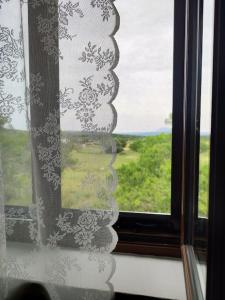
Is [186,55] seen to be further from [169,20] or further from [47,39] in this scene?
[47,39]

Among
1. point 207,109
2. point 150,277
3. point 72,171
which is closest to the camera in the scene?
point 207,109

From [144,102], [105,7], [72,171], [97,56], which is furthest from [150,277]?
[105,7]

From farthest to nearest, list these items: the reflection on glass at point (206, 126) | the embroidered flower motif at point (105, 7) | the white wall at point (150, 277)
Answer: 1. the white wall at point (150, 277)
2. the embroidered flower motif at point (105, 7)
3. the reflection on glass at point (206, 126)

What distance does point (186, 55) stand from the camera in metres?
0.88

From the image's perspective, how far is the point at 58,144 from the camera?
696mm

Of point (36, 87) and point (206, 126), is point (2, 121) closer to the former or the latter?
point (36, 87)

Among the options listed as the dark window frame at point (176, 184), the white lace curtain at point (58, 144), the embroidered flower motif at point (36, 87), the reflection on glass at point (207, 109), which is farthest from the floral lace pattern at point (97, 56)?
the dark window frame at point (176, 184)

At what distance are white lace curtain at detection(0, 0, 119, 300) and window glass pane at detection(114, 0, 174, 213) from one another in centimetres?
24

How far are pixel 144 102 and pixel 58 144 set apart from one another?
14.6 inches

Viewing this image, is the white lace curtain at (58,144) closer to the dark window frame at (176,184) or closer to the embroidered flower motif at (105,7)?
the embroidered flower motif at (105,7)

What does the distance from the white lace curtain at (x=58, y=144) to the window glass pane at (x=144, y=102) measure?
0.80ft

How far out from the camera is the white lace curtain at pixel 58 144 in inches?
26.1

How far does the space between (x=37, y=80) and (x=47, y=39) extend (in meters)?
0.10

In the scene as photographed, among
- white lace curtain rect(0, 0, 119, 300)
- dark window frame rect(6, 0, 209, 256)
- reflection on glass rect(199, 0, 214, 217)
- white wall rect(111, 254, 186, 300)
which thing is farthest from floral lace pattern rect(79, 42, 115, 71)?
white wall rect(111, 254, 186, 300)
